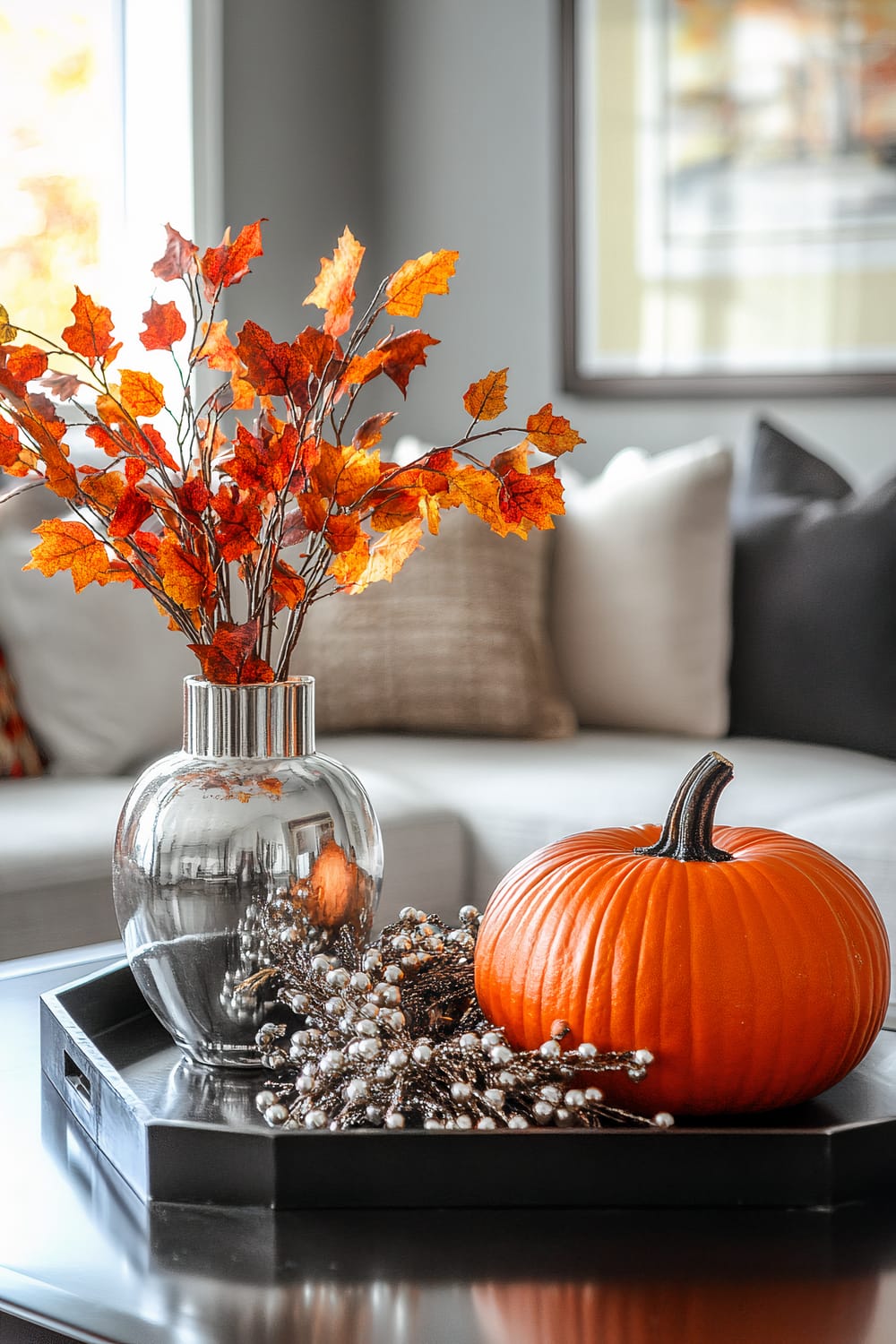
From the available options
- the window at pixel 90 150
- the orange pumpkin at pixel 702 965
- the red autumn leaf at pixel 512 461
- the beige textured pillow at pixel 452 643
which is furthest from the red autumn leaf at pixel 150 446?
the window at pixel 90 150

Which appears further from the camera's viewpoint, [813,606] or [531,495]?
[813,606]

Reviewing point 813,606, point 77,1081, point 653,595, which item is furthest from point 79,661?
point 77,1081

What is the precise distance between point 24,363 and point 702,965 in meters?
0.57

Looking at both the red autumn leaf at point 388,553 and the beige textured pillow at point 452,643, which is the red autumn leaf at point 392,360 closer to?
the red autumn leaf at point 388,553

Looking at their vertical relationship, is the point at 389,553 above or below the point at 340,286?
below

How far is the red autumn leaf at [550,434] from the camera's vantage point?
942mm

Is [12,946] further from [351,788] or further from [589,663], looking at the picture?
[589,663]

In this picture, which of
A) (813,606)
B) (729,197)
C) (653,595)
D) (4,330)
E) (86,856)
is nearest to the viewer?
(4,330)

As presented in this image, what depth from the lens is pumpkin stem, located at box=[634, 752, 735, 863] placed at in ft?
3.11

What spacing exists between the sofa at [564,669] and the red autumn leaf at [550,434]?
130 centimetres

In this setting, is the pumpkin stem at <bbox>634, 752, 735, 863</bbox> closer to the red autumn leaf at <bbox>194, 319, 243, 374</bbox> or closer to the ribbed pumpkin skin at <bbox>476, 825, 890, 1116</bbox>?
the ribbed pumpkin skin at <bbox>476, 825, 890, 1116</bbox>

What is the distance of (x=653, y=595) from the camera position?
106 inches

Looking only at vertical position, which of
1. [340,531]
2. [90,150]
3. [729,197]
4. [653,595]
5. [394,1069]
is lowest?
[394,1069]

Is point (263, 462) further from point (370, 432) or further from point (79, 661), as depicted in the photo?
point (79, 661)
